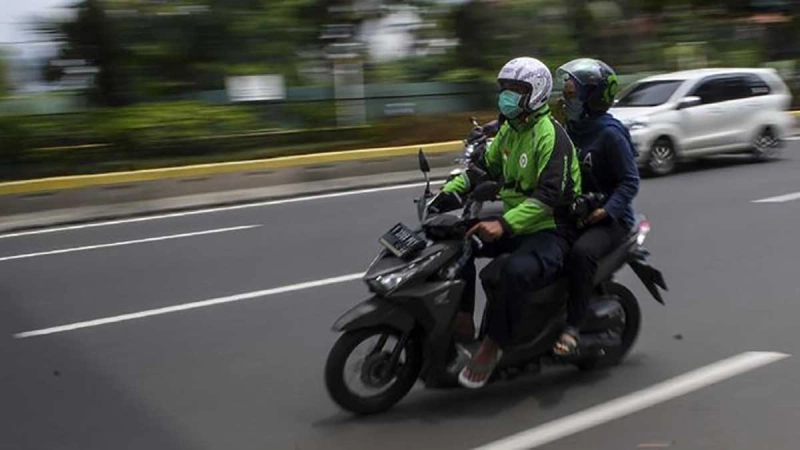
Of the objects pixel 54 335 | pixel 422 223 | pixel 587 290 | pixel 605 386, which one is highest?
pixel 422 223

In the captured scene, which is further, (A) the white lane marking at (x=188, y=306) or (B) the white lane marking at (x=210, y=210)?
(B) the white lane marking at (x=210, y=210)

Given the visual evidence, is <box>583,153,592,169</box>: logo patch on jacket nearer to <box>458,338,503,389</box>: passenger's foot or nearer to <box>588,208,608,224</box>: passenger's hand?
→ <box>588,208,608,224</box>: passenger's hand

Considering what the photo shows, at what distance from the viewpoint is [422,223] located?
18.0 feet

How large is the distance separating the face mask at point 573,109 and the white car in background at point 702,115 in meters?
9.59

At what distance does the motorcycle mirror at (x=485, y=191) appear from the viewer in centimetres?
539

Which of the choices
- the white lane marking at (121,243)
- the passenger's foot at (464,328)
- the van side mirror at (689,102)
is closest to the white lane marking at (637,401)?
the passenger's foot at (464,328)

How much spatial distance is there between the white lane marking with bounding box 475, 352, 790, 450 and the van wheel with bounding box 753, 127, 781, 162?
11.1 meters

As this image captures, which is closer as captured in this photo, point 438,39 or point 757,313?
point 757,313

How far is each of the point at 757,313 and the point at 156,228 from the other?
7.40 meters

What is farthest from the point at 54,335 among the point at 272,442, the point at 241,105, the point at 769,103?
the point at 769,103

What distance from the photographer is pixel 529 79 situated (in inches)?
214

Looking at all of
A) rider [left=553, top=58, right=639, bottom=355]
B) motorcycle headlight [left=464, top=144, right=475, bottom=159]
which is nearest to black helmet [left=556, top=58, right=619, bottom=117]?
rider [left=553, top=58, right=639, bottom=355]

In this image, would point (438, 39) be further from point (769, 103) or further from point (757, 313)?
point (757, 313)

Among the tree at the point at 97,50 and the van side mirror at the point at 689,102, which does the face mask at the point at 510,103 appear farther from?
the tree at the point at 97,50
